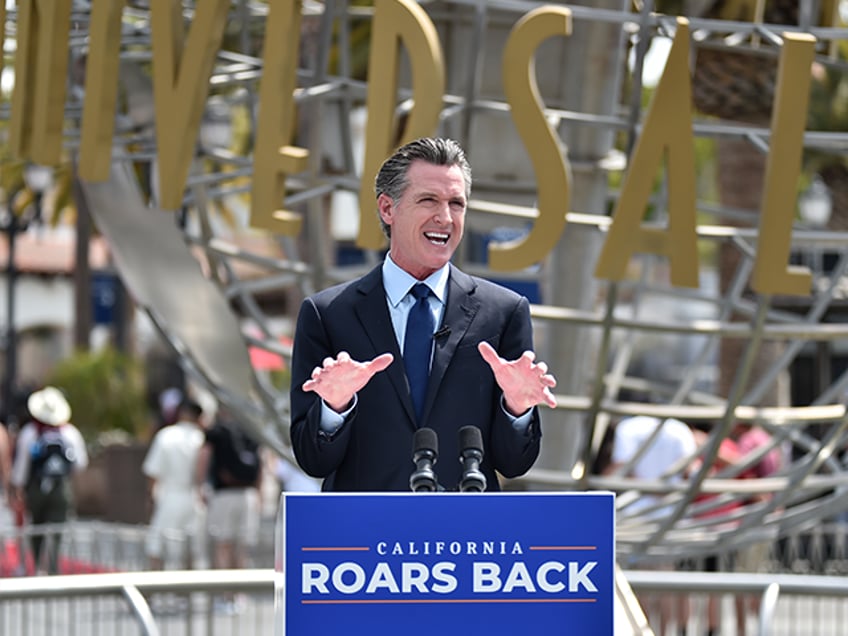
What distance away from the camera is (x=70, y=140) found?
6.27 m

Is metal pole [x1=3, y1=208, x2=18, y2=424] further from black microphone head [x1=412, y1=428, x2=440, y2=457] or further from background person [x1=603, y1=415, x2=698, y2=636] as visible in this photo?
black microphone head [x1=412, y1=428, x2=440, y2=457]

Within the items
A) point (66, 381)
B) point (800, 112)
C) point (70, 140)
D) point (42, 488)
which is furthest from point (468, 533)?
point (66, 381)

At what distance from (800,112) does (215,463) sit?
218 inches

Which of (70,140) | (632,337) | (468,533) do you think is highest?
(70,140)

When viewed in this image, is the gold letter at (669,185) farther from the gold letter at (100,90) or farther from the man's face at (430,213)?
the man's face at (430,213)

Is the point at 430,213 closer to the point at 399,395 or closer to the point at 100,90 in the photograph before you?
the point at 399,395

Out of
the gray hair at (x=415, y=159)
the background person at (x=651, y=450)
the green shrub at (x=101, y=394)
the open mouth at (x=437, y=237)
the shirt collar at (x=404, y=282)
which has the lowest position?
the shirt collar at (x=404, y=282)

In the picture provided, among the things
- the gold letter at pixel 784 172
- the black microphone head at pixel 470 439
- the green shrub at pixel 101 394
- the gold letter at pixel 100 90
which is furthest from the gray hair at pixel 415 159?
the green shrub at pixel 101 394

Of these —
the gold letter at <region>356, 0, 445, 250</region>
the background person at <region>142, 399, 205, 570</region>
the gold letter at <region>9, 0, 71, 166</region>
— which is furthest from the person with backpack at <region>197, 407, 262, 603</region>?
the gold letter at <region>356, 0, 445, 250</region>

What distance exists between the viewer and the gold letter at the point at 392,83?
467 centimetres

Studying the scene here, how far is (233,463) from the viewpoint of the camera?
31.3 feet

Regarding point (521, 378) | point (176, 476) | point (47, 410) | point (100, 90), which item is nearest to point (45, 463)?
point (47, 410)

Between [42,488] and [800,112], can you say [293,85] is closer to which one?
[800,112]

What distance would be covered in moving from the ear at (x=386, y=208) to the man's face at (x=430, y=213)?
14 mm
